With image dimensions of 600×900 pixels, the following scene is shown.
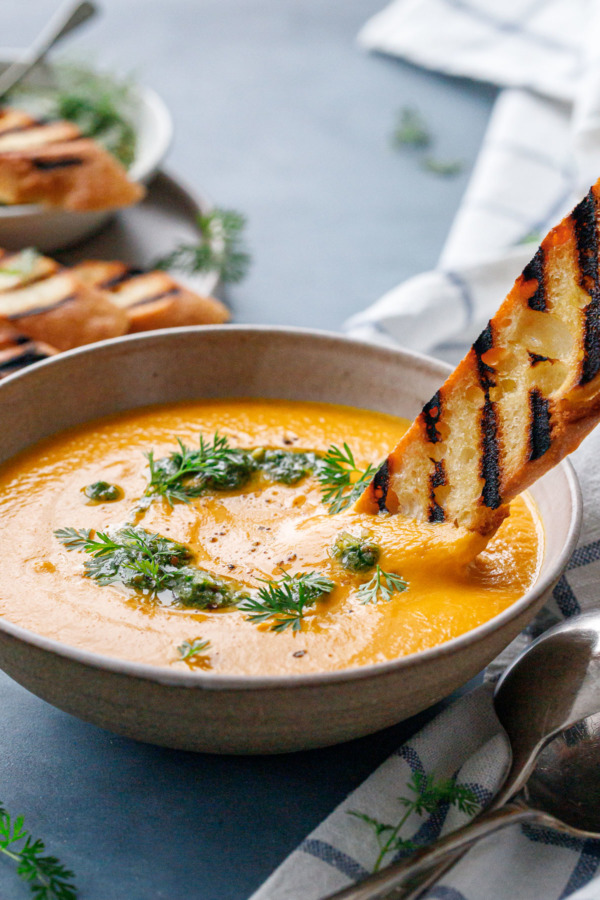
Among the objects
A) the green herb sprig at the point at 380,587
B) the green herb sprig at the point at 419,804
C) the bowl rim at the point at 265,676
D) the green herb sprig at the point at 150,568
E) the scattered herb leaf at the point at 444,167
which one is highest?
the bowl rim at the point at 265,676

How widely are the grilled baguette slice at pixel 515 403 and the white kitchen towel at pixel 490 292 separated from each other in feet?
1.58

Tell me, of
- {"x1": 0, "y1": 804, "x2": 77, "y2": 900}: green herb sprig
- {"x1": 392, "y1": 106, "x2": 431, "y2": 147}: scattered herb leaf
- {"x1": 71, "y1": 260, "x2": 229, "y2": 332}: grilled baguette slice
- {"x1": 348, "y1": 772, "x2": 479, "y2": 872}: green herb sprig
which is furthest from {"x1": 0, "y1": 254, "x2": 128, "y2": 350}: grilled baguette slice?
{"x1": 392, "y1": 106, "x2": 431, "y2": 147}: scattered herb leaf

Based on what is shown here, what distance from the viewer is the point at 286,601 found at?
7.07ft

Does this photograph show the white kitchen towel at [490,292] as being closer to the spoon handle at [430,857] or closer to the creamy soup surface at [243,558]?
the spoon handle at [430,857]

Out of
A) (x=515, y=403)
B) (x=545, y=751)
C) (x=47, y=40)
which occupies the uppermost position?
(x=515, y=403)

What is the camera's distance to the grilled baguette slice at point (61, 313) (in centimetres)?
356

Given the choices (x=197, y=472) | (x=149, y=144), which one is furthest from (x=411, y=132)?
(x=197, y=472)

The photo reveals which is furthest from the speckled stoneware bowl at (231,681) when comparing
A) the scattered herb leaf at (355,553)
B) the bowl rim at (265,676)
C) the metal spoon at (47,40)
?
the metal spoon at (47,40)

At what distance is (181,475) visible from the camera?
2.64 metres

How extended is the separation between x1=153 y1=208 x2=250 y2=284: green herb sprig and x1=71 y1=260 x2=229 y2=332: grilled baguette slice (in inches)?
9.4

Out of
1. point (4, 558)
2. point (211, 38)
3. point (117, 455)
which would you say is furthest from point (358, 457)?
point (211, 38)

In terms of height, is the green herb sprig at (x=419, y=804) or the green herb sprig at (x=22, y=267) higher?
the green herb sprig at (x=419, y=804)

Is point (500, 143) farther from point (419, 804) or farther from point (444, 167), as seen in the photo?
point (419, 804)

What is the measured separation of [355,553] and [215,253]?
2.32 metres
